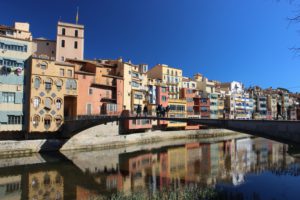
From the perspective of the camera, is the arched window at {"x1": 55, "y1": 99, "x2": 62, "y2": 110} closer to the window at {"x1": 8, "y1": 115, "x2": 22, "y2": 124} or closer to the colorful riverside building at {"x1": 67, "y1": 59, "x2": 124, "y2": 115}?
the colorful riverside building at {"x1": 67, "y1": 59, "x2": 124, "y2": 115}

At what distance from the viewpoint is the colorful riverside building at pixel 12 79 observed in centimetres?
3631

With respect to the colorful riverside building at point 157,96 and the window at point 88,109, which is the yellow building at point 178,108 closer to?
the colorful riverside building at point 157,96

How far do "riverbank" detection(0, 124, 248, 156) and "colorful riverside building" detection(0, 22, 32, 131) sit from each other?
2.85 m

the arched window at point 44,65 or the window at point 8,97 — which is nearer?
the window at point 8,97

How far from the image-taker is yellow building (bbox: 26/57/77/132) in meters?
38.5

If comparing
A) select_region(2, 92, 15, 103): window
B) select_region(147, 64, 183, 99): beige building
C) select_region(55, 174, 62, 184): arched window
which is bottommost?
select_region(55, 174, 62, 184): arched window

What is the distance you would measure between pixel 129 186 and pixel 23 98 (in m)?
24.5

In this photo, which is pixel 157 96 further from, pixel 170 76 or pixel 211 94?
pixel 211 94

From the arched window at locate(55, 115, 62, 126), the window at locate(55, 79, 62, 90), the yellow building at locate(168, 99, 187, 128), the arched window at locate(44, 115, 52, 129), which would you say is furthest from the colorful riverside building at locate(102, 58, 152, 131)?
the arched window at locate(44, 115, 52, 129)

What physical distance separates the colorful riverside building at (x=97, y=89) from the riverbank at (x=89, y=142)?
4.06 metres

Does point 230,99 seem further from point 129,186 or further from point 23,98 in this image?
point 129,186

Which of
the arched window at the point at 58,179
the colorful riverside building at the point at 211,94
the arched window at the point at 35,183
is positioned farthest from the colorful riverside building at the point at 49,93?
the colorful riverside building at the point at 211,94

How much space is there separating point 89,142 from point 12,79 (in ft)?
47.4

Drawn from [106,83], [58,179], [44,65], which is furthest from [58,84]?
[58,179]
